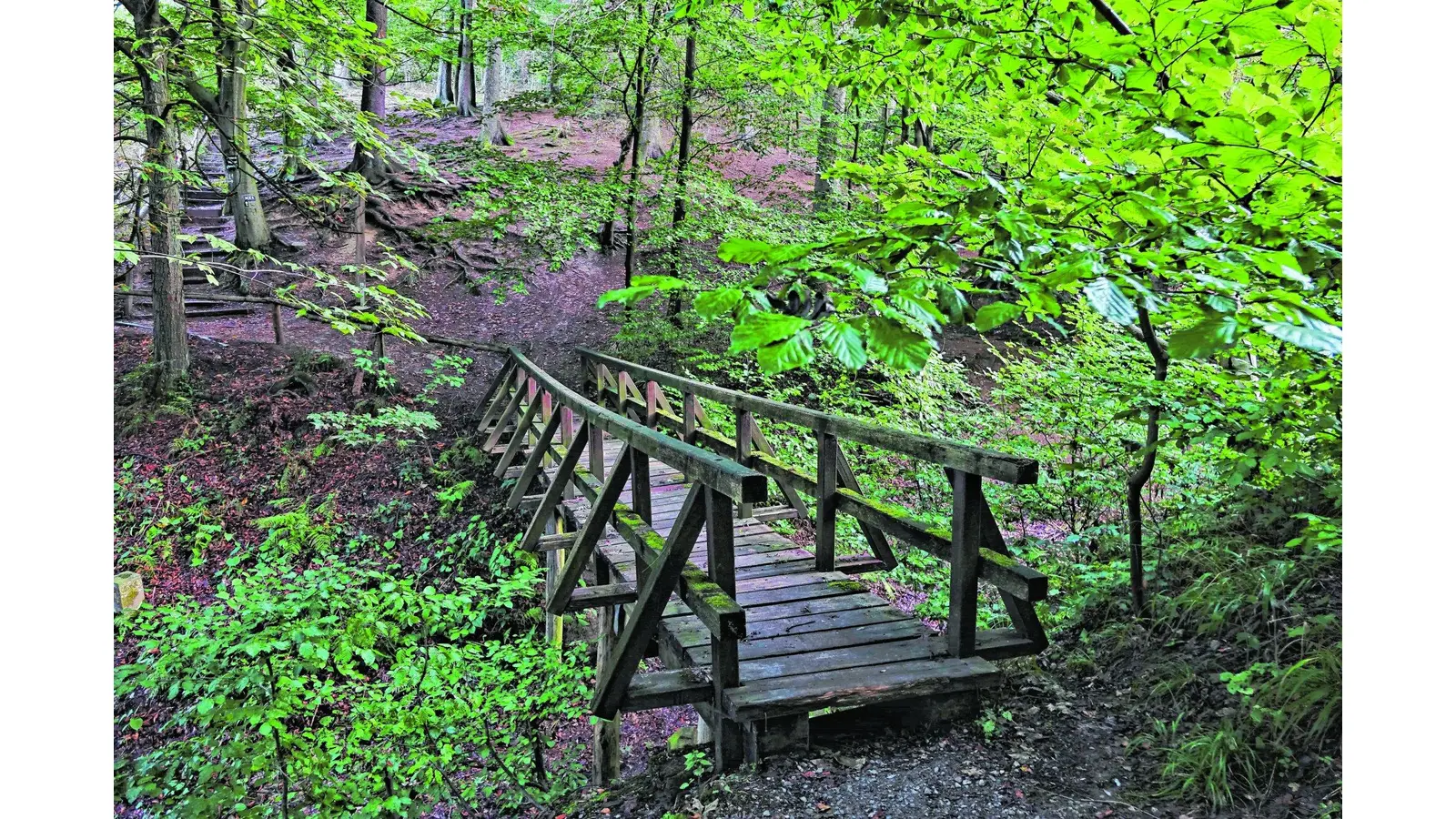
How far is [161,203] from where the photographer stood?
7992mm

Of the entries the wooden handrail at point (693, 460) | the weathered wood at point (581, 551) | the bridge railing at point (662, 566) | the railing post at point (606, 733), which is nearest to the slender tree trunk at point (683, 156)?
the railing post at point (606, 733)

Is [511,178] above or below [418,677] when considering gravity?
above

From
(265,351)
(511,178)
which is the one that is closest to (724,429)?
(511,178)

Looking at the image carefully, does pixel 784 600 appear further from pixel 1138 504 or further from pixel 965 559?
pixel 1138 504

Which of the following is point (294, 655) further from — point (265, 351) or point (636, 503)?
point (265, 351)

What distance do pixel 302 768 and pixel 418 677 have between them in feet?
3.46

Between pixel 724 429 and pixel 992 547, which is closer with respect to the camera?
pixel 992 547

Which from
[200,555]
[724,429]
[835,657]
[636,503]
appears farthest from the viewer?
[724,429]

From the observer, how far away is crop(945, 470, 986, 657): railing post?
332 centimetres

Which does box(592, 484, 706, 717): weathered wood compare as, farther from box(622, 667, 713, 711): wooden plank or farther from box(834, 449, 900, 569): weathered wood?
box(834, 449, 900, 569): weathered wood

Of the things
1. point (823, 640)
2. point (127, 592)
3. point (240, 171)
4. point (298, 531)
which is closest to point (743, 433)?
point (823, 640)

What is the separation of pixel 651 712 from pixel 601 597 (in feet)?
12.6

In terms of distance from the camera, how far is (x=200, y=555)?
7535mm

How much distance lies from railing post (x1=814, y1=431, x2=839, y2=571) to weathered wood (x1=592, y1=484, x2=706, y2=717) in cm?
129
